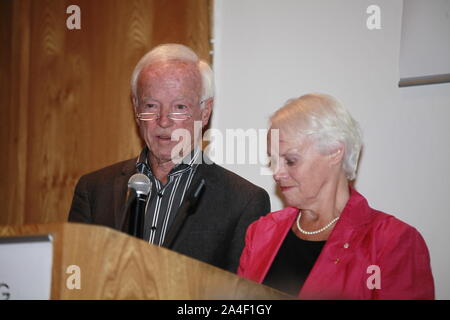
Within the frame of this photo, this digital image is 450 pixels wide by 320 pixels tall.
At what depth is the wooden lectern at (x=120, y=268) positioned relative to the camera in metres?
1.47

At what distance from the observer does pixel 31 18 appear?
4133 mm

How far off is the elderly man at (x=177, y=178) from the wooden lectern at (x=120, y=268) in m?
0.94

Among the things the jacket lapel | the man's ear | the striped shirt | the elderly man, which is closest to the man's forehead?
the elderly man

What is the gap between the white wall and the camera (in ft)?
9.04

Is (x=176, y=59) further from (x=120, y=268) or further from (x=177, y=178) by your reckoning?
(x=120, y=268)

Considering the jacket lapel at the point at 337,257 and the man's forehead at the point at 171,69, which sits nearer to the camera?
the jacket lapel at the point at 337,257

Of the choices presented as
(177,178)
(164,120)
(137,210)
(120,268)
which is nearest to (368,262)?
(137,210)

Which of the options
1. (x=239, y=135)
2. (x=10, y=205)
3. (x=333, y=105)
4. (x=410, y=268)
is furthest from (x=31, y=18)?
(x=410, y=268)

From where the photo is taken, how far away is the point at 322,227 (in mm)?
2402

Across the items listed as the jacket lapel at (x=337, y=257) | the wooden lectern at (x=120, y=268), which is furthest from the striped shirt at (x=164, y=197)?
the wooden lectern at (x=120, y=268)

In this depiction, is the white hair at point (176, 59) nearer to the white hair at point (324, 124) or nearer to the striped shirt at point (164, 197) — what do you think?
the striped shirt at point (164, 197)

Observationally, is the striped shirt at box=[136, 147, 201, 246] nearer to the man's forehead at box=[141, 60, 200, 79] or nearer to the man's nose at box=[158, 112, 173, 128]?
the man's nose at box=[158, 112, 173, 128]

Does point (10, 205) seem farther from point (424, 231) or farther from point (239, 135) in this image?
point (424, 231)

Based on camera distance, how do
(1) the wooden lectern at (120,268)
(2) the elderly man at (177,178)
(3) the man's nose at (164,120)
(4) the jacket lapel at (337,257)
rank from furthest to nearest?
(3) the man's nose at (164,120)
(2) the elderly man at (177,178)
(4) the jacket lapel at (337,257)
(1) the wooden lectern at (120,268)
